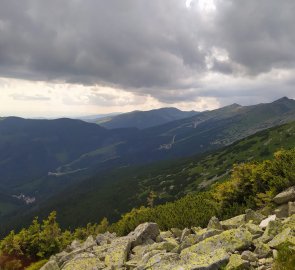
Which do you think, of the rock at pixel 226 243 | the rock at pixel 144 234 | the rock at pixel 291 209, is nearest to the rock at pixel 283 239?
the rock at pixel 226 243

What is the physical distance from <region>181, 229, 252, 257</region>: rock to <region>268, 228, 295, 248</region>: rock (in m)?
1.39

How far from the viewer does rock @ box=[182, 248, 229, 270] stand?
46.6 ft

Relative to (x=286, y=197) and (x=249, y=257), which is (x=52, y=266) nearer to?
(x=249, y=257)

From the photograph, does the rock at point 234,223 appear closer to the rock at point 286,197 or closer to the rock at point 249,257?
the rock at point 286,197

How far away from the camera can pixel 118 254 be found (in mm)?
22125

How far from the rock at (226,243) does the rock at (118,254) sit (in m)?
5.50

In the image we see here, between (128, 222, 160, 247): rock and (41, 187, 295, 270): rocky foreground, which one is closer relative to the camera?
(41, 187, 295, 270): rocky foreground

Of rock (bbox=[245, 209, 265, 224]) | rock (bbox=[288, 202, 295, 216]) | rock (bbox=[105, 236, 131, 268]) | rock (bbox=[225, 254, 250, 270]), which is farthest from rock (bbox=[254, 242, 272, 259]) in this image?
rock (bbox=[105, 236, 131, 268])

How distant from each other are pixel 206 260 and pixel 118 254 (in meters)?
8.92

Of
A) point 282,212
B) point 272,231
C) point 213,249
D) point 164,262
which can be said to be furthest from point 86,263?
point 282,212

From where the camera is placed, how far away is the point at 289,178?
27656mm

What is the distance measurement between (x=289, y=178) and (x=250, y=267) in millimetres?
16321

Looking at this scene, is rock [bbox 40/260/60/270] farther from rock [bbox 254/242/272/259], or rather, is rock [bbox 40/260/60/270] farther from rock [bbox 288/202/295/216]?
rock [bbox 288/202/295/216]

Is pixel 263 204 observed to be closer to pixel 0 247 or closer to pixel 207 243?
pixel 207 243
